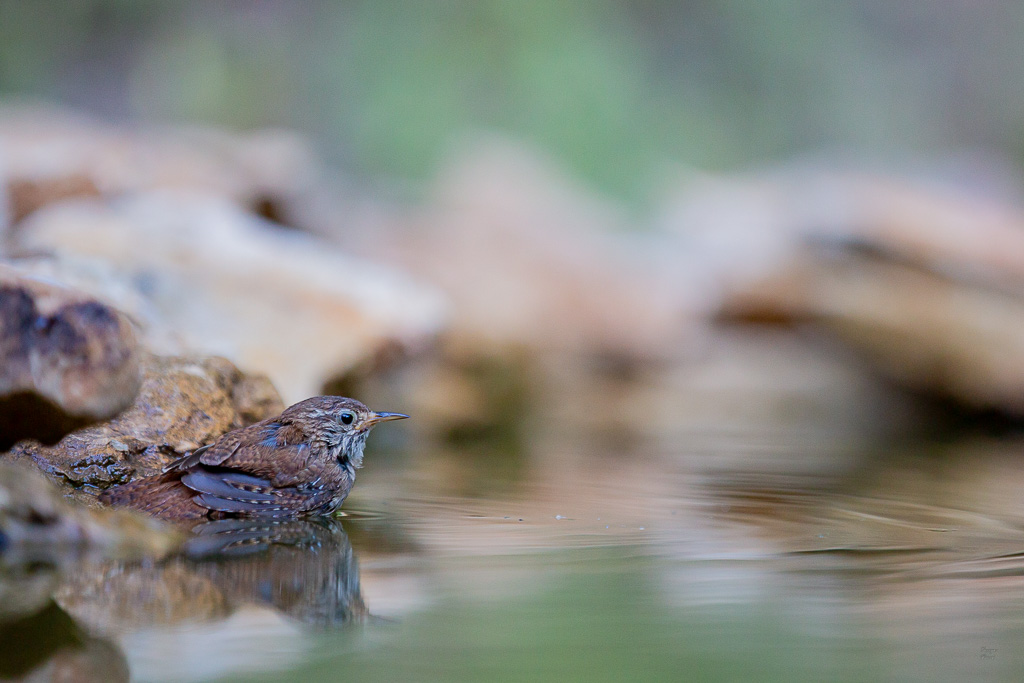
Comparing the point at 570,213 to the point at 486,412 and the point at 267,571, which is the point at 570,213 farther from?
the point at 267,571

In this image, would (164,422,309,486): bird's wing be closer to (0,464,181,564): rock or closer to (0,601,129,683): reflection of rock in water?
(0,464,181,564): rock

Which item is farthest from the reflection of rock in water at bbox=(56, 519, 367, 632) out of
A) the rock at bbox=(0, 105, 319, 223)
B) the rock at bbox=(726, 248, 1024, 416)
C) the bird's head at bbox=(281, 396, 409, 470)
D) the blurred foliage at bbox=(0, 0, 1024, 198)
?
the blurred foliage at bbox=(0, 0, 1024, 198)

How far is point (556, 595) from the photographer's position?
2467mm

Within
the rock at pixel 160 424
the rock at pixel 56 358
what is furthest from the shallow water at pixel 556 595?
the rock at pixel 160 424

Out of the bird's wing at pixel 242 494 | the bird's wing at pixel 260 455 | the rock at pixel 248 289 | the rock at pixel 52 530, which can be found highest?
the rock at pixel 248 289

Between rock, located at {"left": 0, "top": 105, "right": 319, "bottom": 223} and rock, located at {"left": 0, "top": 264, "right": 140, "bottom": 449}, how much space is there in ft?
13.5

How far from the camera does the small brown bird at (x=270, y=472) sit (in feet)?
10.3

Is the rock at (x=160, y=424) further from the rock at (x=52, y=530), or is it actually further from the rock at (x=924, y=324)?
the rock at (x=924, y=324)

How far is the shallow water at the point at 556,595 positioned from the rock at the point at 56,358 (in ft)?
1.18

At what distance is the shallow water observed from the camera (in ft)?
6.33

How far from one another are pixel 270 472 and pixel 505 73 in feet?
37.1

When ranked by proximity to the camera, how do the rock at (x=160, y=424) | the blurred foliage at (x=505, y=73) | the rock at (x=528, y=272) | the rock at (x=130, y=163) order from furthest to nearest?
the blurred foliage at (x=505, y=73)
the rock at (x=528, y=272)
the rock at (x=130, y=163)
the rock at (x=160, y=424)

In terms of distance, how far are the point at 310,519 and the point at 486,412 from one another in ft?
12.9

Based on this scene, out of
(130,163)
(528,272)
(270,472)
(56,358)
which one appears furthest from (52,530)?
(528,272)
